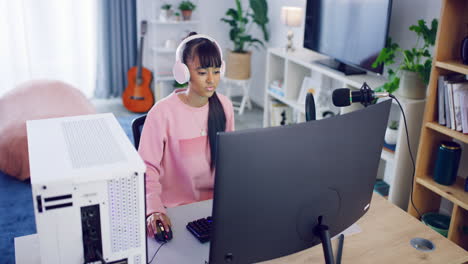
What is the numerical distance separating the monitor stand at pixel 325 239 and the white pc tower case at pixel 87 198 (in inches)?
15.5

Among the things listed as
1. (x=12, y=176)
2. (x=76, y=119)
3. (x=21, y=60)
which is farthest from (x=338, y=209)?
(x=21, y=60)

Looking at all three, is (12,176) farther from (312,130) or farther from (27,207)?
(312,130)

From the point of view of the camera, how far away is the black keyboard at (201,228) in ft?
4.29

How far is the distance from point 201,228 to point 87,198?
1.70 feet

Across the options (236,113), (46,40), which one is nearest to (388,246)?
(236,113)

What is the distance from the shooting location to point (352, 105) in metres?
2.95

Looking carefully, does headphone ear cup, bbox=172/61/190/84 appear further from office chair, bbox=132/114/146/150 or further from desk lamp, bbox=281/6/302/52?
desk lamp, bbox=281/6/302/52

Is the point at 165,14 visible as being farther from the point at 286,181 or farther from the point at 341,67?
the point at 286,181

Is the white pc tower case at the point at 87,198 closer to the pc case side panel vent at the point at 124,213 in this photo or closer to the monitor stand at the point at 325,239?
the pc case side panel vent at the point at 124,213

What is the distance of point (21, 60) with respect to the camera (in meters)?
4.61

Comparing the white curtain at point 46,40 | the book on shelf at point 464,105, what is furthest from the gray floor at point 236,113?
the book on shelf at point 464,105

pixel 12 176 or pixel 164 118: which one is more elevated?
pixel 164 118

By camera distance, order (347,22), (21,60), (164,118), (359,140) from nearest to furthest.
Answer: (359,140)
(164,118)
(347,22)
(21,60)

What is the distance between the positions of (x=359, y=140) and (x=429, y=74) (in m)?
1.61
